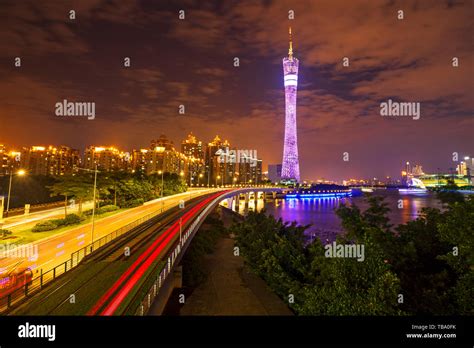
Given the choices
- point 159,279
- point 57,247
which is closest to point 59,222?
point 57,247

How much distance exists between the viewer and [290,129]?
15038 centimetres

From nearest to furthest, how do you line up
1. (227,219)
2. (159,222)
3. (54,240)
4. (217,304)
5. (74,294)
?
(74,294)
(217,304)
(54,240)
(159,222)
(227,219)

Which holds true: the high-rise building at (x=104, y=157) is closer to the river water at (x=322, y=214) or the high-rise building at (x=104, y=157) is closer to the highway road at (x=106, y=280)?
the river water at (x=322, y=214)

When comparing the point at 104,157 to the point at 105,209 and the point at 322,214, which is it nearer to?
the point at 322,214

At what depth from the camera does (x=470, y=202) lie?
11930mm

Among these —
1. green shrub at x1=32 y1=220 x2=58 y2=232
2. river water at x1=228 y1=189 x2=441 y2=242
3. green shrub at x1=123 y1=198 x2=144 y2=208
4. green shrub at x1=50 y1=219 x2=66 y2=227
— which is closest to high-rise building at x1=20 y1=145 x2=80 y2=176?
green shrub at x1=123 y1=198 x2=144 y2=208

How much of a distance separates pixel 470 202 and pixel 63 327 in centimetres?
1515

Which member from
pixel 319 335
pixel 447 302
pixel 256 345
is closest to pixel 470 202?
pixel 447 302

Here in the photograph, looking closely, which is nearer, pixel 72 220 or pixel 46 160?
pixel 72 220

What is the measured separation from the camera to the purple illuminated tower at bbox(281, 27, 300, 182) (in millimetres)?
150375

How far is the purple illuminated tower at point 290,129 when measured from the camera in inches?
5920

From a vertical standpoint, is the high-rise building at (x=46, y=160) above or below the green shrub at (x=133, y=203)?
above

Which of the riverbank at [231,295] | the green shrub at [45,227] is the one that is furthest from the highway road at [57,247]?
the riverbank at [231,295]

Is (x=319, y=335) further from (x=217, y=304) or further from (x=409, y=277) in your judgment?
(x=217, y=304)
